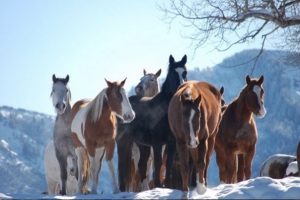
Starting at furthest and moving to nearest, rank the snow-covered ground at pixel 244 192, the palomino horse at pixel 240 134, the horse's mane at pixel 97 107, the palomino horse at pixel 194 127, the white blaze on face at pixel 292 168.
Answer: the white blaze on face at pixel 292 168 → the palomino horse at pixel 240 134 → the horse's mane at pixel 97 107 → the palomino horse at pixel 194 127 → the snow-covered ground at pixel 244 192

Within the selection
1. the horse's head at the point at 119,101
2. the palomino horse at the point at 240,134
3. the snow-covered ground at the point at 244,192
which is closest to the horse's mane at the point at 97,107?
→ the horse's head at the point at 119,101

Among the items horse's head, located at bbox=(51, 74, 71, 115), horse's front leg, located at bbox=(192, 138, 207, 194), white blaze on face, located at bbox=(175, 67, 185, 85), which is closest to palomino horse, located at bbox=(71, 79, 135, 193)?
horse's head, located at bbox=(51, 74, 71, 115)

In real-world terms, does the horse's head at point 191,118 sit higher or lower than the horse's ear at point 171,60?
lower

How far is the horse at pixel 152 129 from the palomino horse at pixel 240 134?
4.39 feet

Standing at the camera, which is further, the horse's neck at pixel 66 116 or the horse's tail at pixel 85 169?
the horse's neck at pixel 66 116

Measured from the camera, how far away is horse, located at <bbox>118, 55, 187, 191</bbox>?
13.9 m

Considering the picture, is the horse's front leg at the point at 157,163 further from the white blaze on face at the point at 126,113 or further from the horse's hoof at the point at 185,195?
the horse's hoof at the point at 185,195

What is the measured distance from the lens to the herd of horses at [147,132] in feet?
44.8

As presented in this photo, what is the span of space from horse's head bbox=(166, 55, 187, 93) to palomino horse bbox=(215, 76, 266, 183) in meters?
1.30

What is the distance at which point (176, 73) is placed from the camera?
14773 millimetres

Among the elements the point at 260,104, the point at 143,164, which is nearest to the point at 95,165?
the point at 143,164

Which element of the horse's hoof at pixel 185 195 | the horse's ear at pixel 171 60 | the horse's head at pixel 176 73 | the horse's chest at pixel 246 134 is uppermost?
the horse's ear at pixel 171 60

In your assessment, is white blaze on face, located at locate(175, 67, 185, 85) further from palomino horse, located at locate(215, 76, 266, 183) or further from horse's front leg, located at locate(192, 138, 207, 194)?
horse's front leg, located at locate(192, 138, 207, 194)

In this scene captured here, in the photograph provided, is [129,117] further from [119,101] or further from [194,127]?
[194,127]
